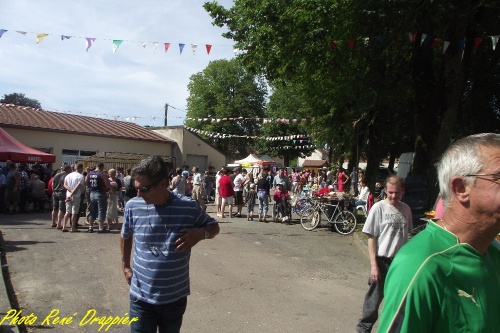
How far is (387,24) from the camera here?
40.7 feet

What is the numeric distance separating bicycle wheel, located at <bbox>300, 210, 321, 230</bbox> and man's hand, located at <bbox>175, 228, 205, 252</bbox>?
1058cm

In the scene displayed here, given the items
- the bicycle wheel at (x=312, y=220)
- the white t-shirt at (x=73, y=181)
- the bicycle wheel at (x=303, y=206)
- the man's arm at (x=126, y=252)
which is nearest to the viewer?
the man's arm at (x=126, y=252)

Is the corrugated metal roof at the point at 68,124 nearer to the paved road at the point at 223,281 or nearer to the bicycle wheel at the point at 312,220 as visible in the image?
the paved road at the point at 223,281

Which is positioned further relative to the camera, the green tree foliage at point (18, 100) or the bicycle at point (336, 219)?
the green tree foliage at point (18, 100)

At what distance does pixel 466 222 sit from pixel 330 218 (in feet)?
38.8

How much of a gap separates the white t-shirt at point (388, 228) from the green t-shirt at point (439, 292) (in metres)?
3.12

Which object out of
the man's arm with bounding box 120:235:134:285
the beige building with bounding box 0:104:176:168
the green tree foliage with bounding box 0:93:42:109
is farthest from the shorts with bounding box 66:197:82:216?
the green tree foliage with bounding box 0:93:42:109

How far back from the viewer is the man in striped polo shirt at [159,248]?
314 cm

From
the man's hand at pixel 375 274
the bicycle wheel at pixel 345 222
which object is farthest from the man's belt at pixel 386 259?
the bicycle wheel at pixel 345 222

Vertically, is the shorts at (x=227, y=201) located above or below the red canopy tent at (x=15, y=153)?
below

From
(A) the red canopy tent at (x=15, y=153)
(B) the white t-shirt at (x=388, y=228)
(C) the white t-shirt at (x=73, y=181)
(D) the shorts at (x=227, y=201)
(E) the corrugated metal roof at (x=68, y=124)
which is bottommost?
(D) the shorts at (x=227, y=201)

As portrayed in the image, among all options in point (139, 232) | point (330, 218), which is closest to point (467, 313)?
→ point (139, 232)

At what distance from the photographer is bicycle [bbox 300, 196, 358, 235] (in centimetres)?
1291

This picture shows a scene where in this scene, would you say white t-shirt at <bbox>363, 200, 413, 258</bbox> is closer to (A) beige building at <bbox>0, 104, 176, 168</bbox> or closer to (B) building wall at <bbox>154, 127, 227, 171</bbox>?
(A) beige building at <bbox>0, 104, 176, 168</bbox>
